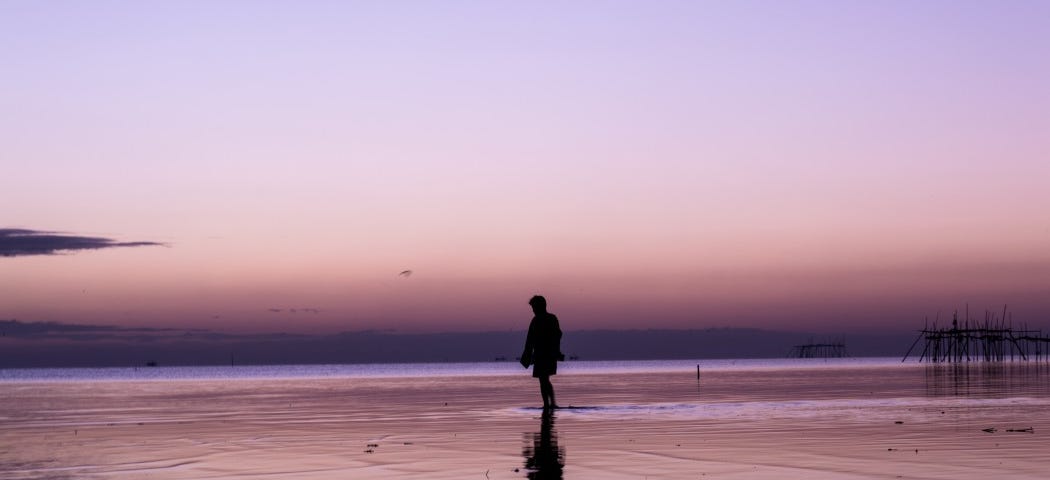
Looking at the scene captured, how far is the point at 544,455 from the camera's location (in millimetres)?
13781

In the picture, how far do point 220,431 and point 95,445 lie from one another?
2.77m

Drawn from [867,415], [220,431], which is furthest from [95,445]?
[867,415]

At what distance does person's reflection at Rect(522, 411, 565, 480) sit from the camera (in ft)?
38.9

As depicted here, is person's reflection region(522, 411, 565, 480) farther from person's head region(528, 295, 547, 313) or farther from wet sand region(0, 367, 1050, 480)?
person's head region(528, 295, 547, 313)

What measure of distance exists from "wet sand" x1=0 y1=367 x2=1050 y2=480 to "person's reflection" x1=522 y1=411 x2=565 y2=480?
0.08 feet

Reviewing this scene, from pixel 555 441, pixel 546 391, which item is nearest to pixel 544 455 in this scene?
pixel 555 441

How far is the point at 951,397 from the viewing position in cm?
2794

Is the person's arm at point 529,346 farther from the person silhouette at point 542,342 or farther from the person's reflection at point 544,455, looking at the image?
the person's reflection at point 544,455

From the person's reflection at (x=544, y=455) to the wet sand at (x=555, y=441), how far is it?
0.02 metres

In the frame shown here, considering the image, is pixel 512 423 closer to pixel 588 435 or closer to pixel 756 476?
pixel 588 435

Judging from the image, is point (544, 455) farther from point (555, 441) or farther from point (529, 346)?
point (529, 346)

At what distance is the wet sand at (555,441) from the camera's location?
40.1 feet

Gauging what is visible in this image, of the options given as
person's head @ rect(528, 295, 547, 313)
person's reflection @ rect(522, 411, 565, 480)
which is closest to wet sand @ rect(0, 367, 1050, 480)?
person's reflection @ rect(522, 411, 565, 480)

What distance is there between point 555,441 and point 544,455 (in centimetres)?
207
